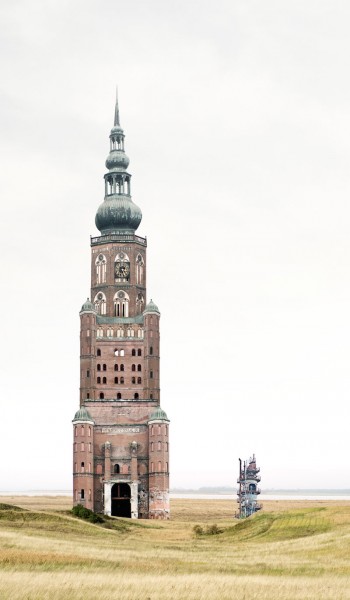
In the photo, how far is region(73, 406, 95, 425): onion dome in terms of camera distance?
13538cm

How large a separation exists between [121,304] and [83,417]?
71.5 feet

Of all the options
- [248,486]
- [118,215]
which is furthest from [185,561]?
[118,215]

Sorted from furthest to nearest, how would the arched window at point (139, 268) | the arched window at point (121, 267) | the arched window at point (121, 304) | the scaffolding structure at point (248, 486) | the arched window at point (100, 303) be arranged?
the arched window at point (139, 268)
the arched window at point (121, 267)
the arched window at point (100, 303)
the arched window at point (121, 304)
the scaffolding structure at point (248, 486)

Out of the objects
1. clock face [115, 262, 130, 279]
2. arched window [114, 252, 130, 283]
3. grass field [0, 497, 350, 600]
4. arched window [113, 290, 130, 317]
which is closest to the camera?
grass field [0, 497, 350, 600]

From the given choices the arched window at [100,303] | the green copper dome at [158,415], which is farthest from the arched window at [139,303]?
the green copper dome at [158,415]

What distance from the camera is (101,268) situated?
153 meters

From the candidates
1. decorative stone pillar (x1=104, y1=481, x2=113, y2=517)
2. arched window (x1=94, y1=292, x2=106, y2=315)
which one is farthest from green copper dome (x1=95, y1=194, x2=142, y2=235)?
decorative stone pillar (x1=104, y1=481, x2=113, y2=517)

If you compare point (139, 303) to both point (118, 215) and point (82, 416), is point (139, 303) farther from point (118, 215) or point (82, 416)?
point (82, 416)

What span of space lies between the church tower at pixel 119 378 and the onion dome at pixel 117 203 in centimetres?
16

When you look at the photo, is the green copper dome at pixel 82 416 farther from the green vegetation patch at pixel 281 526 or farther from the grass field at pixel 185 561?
the green vegetation patch at pixel 281 526

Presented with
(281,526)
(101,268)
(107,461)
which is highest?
(101,268)

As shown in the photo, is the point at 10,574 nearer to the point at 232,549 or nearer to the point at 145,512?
the point at 232,549

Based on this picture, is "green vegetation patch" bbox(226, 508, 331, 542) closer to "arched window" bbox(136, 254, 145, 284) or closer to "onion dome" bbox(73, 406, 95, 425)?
"onion dome" bbox(73, 406, 95, 425)

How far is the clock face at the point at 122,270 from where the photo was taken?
15238 centimetres
